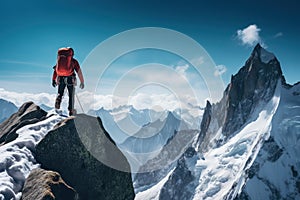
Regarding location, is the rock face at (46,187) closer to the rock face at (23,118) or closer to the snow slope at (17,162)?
the snow slope at (17,162)

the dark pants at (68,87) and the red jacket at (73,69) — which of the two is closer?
the red jacket at (73,69)

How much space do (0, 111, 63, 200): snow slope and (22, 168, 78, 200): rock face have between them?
0.38 m

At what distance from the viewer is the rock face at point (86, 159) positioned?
14750mm

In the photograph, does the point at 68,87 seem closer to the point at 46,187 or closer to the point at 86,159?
the point at 86,159

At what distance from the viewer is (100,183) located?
15.3 m

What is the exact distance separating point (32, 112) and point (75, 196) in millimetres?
9589

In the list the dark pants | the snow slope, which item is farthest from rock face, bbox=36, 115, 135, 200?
the dark pants

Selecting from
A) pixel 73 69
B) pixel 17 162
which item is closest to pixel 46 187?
pixel 17 162

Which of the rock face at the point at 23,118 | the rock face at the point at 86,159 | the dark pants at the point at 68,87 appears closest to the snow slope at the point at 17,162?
the rock face at the point at 86,159

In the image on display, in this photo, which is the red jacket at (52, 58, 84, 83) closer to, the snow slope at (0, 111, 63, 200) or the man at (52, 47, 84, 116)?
the man at (52, 47, 84, 116)

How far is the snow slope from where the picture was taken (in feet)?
40.7

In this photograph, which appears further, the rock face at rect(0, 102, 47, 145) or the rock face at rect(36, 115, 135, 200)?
the rock face at rect(0, 102, 47, 145)

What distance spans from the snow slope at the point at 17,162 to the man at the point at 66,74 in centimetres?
375

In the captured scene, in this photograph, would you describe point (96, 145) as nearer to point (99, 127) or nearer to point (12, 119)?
point (99, 127)
